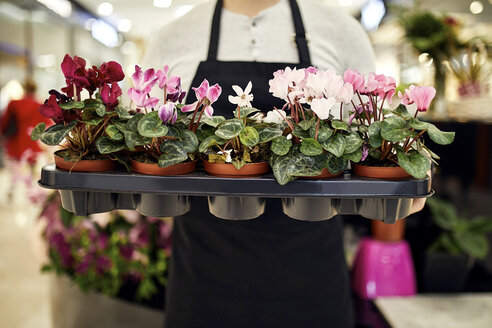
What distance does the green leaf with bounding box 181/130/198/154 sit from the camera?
2.21ft

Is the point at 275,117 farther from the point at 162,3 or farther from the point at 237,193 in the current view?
the point at 162,3

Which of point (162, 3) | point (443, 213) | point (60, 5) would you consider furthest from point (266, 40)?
point (60, 5)

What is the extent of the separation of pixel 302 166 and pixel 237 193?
121 mm

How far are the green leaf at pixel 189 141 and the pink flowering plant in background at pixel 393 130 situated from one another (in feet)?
0.91

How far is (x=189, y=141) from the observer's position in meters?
0.68

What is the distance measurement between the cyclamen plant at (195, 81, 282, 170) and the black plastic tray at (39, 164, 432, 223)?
0.14ft

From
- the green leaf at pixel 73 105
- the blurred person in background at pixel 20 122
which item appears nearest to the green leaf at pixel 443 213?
the green leaf at pixel 73 105

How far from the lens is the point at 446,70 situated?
6.57ft

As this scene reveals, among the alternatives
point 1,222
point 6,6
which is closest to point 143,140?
point 1,222

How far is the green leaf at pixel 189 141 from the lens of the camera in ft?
2.21

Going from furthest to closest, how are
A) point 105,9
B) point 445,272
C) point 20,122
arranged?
1. point 105,9
2. point 20,122
3. point 445,272

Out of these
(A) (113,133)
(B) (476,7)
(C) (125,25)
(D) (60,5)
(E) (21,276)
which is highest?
(C) (125,25)

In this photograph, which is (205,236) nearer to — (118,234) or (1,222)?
(118,234)

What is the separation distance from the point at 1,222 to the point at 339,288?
4.30 meters
